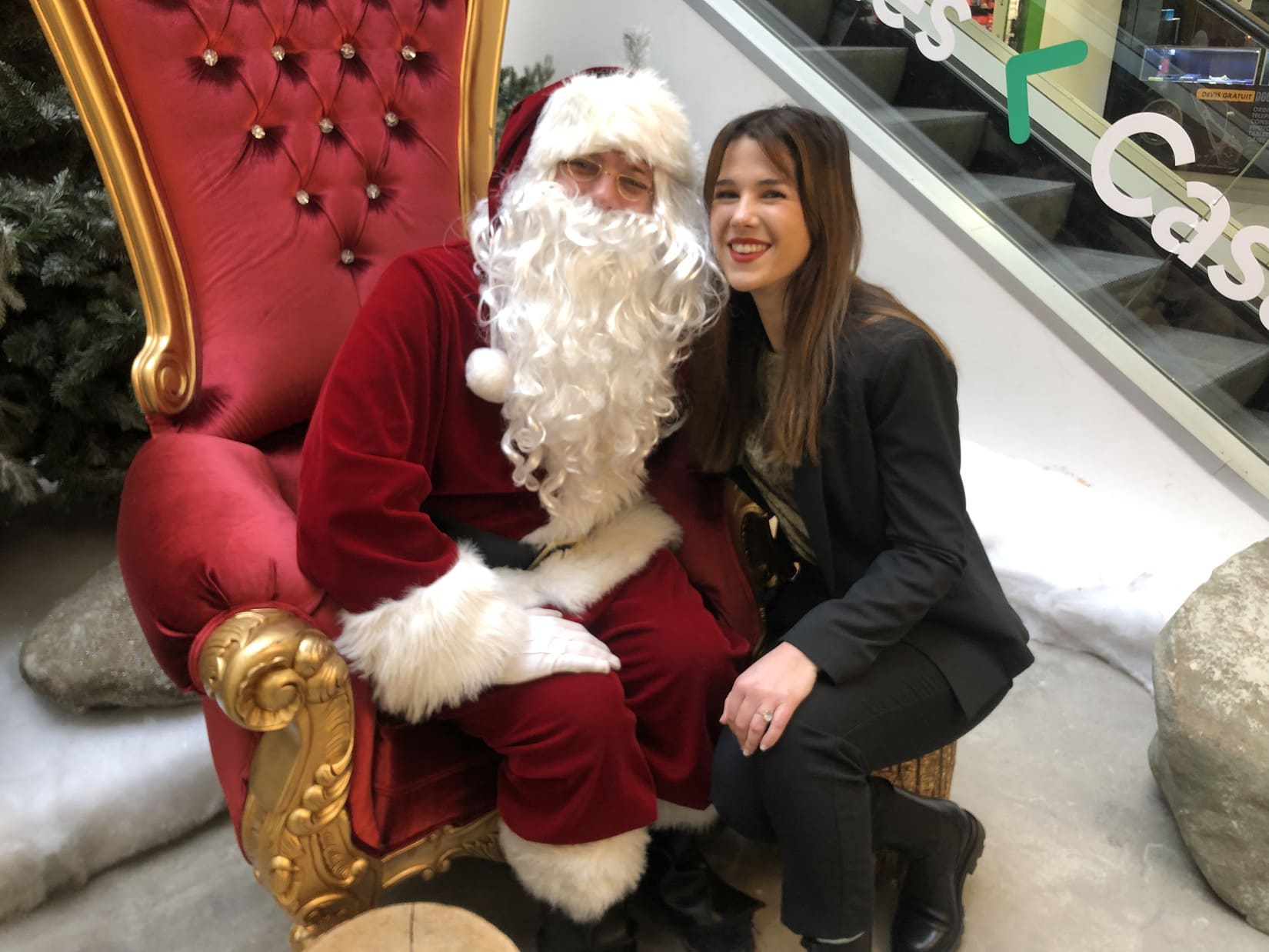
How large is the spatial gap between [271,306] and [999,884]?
157 centimetres

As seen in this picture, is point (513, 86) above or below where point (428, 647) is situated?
above

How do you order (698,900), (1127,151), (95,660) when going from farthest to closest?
(1127,151), (95,660), (698,900)

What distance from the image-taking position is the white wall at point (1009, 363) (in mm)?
2219

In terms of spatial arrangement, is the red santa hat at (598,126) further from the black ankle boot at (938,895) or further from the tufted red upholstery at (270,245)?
the black ankle boot at (938,895)

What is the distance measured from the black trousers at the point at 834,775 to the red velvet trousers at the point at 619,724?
8cm

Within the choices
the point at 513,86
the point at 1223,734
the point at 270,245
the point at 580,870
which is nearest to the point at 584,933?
the point at 580,870

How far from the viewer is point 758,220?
1204 millimetres

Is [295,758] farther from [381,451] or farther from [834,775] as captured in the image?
[834,775]

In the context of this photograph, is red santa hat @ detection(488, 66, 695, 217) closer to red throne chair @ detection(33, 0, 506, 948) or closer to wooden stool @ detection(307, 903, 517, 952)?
red throne chair @ detection(33, 0, 506, 948)

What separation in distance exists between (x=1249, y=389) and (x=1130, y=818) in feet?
3.74

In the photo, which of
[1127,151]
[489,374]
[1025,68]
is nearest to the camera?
[489,374]

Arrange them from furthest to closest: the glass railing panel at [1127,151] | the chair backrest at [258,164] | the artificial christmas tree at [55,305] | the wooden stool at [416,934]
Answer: the glass railing panel at [1127,151], the artificial christmas tree at [55,305], the chair backrest at [258,164], the wooden stool at [416,934]

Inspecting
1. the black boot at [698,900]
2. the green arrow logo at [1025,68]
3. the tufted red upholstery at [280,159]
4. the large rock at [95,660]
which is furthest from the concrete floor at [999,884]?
the green arrow logo at [1025,68]

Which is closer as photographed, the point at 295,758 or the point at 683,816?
the point at 295,758
